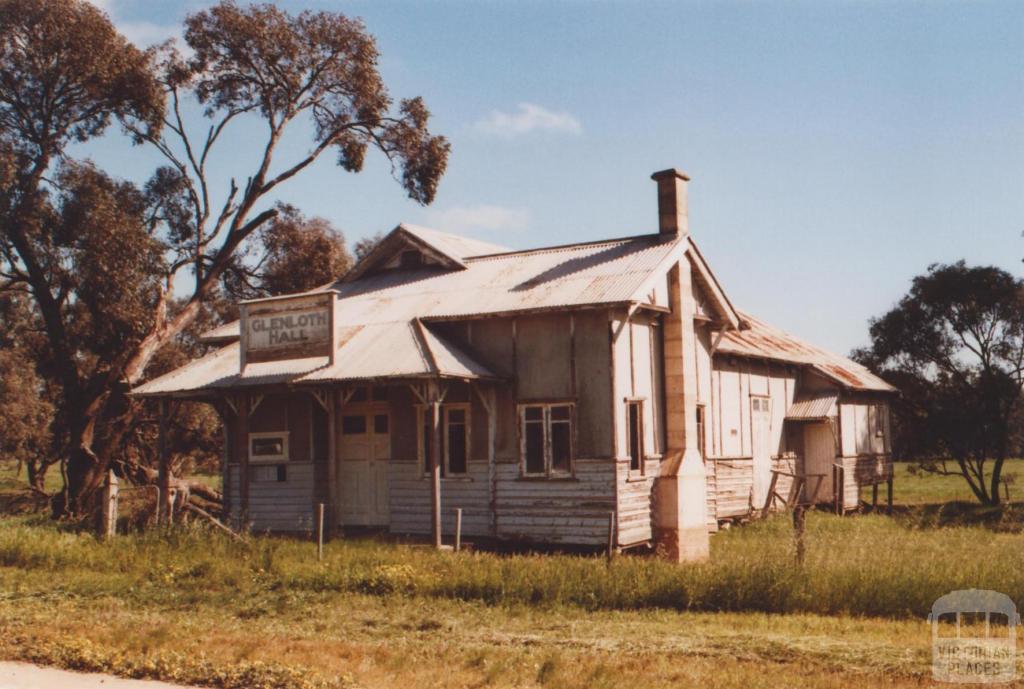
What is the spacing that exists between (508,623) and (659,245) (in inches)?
455

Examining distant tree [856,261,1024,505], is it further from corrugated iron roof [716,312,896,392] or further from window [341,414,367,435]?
window [341,414,367,435]

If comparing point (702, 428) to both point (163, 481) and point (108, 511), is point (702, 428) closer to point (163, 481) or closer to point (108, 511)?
point (163, 481)

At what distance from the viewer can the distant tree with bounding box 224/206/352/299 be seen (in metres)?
35.2

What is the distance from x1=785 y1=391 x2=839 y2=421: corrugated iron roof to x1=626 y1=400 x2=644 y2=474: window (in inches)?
450

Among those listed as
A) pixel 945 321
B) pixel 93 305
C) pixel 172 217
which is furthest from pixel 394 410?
pixel 945 321

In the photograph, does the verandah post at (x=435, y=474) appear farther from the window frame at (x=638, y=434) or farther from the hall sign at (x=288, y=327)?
the window frame at (x=638, y=434)

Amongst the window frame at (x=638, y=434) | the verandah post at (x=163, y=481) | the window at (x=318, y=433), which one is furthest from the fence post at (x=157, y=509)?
the window frame at (x=638, y=434)

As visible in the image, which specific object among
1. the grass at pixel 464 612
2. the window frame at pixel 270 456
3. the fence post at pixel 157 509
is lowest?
the grass at pixel 464 612

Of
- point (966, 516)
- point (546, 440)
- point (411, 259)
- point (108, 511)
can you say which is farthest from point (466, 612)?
point (966, 516)

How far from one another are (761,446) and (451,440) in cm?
Answer: 1140

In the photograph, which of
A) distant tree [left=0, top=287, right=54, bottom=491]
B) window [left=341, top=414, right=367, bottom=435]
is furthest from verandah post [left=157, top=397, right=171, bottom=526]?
distant tree [left=0, top=287, right=54, bottom=491]

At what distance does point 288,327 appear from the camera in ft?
69.8

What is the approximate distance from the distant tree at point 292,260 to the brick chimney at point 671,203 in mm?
15567

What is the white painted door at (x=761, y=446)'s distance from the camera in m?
28.4
